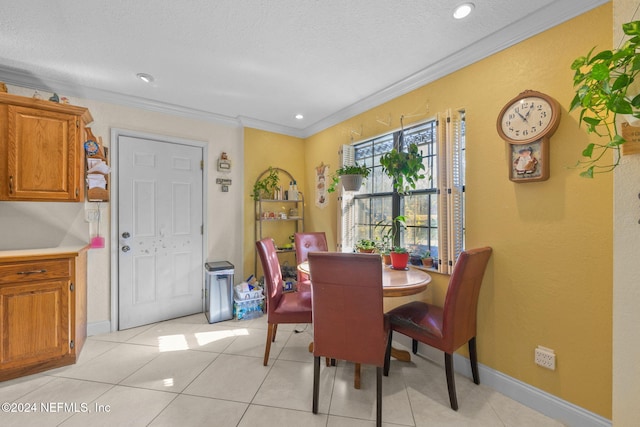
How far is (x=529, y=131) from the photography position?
175cm

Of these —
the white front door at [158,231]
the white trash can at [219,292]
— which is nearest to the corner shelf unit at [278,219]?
the white trash can at [219,292]

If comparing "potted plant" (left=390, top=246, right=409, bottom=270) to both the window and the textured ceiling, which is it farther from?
the textured ceiling

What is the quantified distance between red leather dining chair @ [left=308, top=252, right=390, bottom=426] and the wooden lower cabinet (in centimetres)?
217

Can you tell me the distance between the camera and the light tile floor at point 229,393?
1.66 meters

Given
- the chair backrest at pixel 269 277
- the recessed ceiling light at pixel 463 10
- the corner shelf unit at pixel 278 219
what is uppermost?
the recessed ceiling light at pixel 463 10

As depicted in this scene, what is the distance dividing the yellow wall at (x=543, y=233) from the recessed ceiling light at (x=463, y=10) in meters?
0.41

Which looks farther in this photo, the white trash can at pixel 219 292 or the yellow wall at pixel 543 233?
the white trash can at pixel 219 292

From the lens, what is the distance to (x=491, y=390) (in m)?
1.94

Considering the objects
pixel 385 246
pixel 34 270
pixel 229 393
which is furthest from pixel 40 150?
pixel 385 246

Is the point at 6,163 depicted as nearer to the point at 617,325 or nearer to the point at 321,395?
the point at 321,395

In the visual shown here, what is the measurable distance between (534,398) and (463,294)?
2.68 feet

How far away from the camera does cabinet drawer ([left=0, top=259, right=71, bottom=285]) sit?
6.60ft

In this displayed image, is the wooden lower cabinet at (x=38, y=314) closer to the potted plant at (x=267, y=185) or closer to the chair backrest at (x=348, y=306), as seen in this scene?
the potted plant at (x=267, y=185)

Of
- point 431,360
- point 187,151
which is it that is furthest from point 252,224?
point 431,360
